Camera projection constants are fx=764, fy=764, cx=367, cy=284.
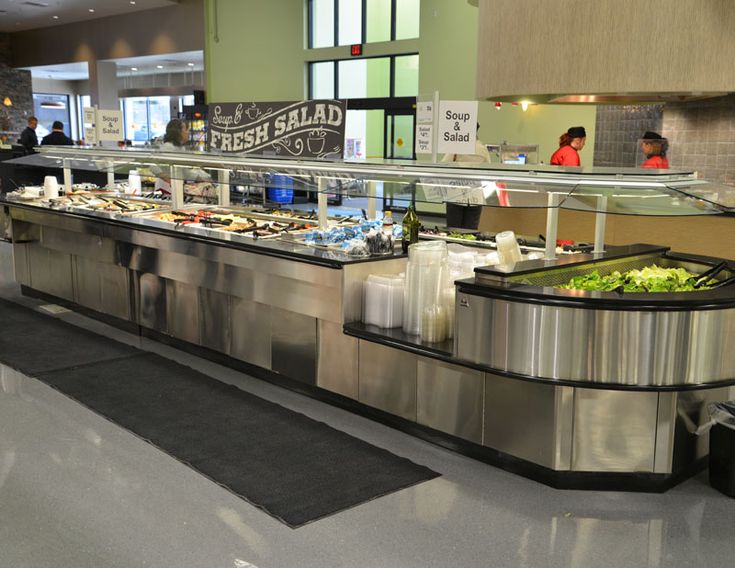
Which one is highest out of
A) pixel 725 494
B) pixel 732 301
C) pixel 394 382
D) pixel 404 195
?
pixel 404 195

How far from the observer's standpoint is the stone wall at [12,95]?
2336 cm

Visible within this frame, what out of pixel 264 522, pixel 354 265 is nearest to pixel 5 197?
pixel 354 265

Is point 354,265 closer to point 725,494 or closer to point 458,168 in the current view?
point 458,168

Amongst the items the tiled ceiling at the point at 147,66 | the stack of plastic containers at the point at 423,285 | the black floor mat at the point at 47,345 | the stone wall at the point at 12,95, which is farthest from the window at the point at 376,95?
the stone wall at the point at 12,95

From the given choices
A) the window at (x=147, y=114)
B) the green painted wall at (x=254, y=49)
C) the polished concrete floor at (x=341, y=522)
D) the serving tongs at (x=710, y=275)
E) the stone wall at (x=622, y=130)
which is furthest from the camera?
the window at (x=147, y=114)

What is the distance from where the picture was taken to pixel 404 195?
4340mm

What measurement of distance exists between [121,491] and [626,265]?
9.99ft

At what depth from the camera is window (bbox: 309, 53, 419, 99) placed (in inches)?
608

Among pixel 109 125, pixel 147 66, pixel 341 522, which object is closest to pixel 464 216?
pixel 109 125

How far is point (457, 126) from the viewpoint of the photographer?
5.04 meters

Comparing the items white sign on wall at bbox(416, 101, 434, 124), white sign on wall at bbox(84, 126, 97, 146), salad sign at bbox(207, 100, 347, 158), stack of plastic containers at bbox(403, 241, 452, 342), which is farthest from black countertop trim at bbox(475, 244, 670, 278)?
white sign on wall at bbox(84, 126, 97, 146)

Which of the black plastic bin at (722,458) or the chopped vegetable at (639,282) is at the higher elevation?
the chopped vegetable at (639,282)

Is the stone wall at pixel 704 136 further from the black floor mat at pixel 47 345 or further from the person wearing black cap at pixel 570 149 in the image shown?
the black floor mat at pixel 47 345

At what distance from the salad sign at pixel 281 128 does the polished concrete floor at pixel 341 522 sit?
248 centimetres
